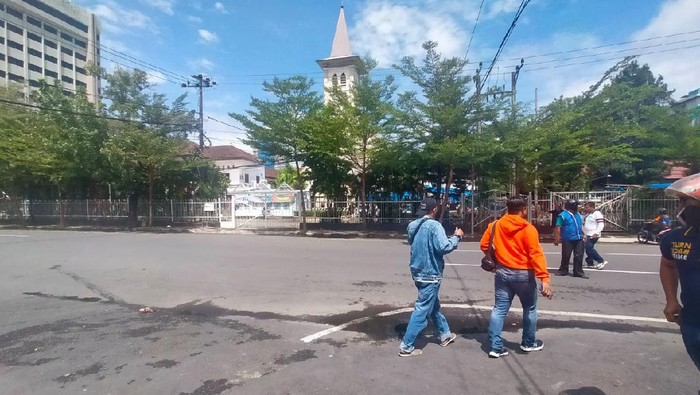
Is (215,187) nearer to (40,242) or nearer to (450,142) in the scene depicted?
(40,242)

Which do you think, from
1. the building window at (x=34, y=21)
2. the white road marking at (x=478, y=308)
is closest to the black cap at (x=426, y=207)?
the white road marking at (x=478, y=308)

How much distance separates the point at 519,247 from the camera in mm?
3996

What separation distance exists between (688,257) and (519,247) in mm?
1549

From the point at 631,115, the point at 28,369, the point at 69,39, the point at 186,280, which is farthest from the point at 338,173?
the point at 69,39

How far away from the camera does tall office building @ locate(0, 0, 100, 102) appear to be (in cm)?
6706

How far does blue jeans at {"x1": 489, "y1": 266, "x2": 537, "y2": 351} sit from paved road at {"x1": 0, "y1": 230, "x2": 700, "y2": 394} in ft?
0.74

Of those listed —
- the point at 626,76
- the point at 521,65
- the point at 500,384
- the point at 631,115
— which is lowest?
the point at 500,384

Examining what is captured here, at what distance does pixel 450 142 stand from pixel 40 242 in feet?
52.0

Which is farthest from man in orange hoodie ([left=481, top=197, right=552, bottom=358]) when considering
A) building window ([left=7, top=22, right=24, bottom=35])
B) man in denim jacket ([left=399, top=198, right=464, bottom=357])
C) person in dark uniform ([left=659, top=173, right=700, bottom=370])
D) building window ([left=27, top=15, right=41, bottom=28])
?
building window ([left=27, top=15, right=41, bottom=28])

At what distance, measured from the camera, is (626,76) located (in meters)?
31.1

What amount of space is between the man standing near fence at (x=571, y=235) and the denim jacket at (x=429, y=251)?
4947mm

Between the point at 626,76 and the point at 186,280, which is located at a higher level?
the point at 626,76

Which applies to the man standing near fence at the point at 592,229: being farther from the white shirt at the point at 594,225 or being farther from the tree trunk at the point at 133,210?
the tree trunk at the point at 133,210

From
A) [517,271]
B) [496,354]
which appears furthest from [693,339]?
[496,354]
